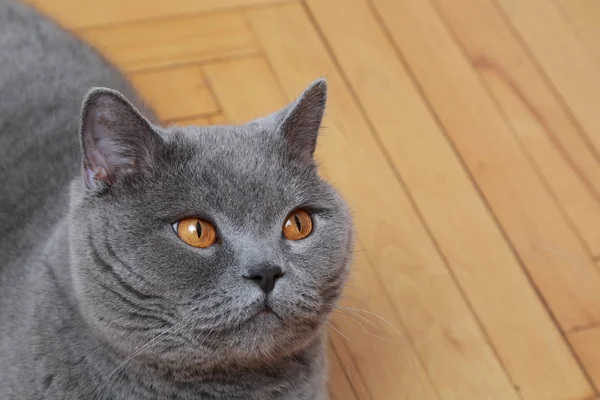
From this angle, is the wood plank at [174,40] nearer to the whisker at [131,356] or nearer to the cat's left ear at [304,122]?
the cat's left ear at [304,122]

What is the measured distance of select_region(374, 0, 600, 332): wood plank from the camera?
163 cm

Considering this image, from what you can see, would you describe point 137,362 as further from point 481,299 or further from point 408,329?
point 481,299

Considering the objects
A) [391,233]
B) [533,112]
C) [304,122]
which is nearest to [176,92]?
[391,233]

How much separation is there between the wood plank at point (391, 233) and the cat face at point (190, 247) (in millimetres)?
539

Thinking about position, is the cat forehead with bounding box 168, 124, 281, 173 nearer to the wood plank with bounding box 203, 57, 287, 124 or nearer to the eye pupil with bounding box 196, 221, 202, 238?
the eye pupil with bounding box 196, 221, 202, 238

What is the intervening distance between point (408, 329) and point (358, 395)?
0.18m

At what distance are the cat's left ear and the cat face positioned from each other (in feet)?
0.17

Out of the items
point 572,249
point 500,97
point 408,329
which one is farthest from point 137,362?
point 500,97

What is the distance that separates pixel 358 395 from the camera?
1.46 m

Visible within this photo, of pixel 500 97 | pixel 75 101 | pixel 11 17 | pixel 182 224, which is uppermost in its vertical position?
pixel 11 17

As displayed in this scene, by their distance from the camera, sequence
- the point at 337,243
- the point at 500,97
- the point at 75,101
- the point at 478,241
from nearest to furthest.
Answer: the point at 337,243 < the point at 75,101 < the point at 478,241 < the point at 500,97

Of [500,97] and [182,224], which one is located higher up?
[500,97]

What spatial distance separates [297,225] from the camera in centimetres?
106

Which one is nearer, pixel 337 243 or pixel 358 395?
pixel 337 243
